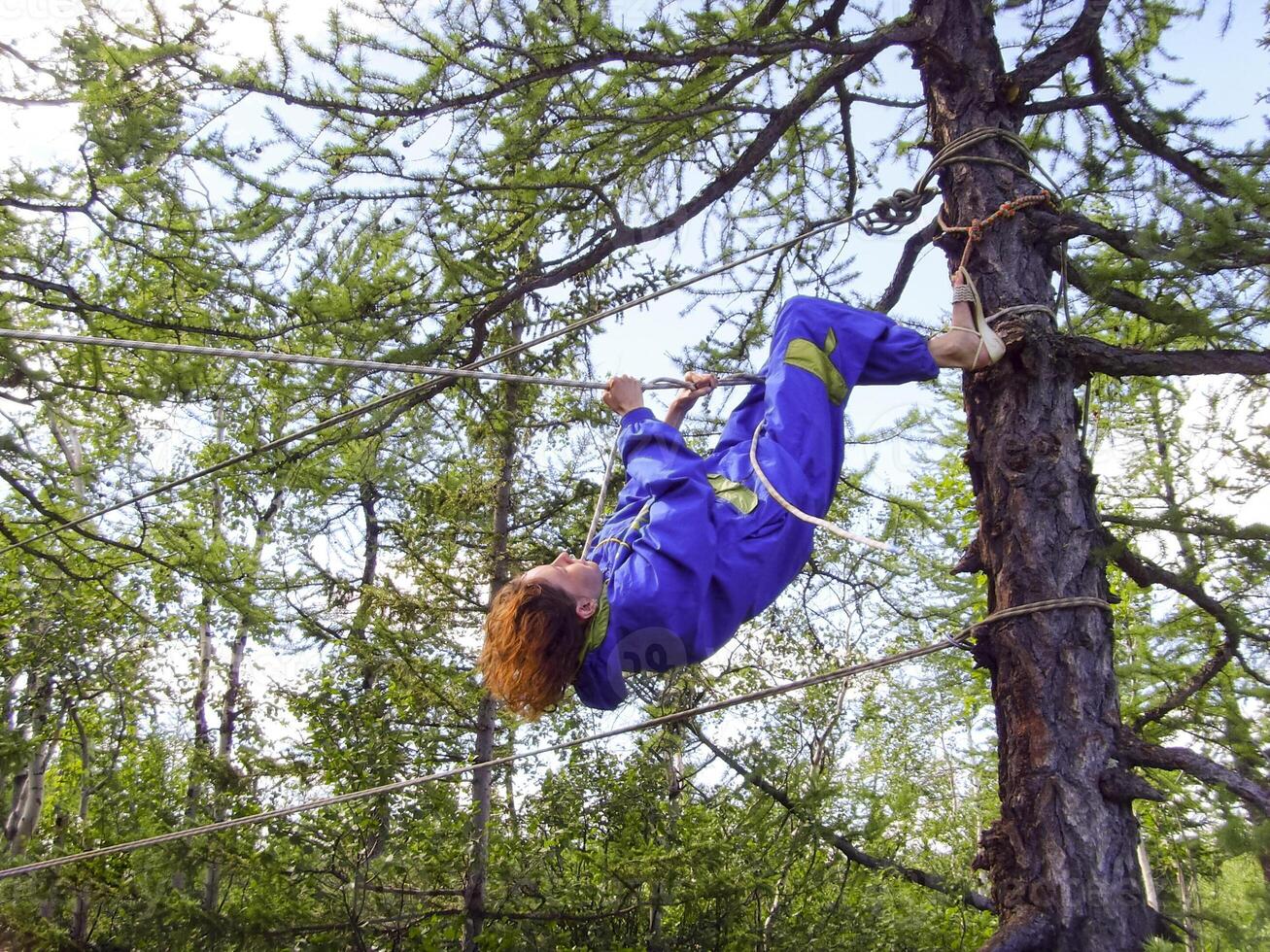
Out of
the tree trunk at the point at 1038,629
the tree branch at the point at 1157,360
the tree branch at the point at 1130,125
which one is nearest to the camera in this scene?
the tree trunk at the point at 1038,629

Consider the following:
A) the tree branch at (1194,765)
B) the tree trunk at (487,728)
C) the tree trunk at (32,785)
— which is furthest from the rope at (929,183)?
the tree trunk at (32,785)

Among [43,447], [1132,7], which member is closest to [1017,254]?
[1132,7]

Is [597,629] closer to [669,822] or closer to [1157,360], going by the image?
[1157,360]

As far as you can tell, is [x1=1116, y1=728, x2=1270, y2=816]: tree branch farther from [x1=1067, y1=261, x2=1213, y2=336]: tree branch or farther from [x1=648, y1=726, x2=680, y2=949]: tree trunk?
[x1=648, y1=726, x2=680, y2=949]: tree trunk

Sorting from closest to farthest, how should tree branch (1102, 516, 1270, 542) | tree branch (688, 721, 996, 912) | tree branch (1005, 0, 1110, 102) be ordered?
tree branch (1102, 516, 1270, 542), tree branch (1005, 0, 1110, 102), tree branch (688, 721, 996, 912)

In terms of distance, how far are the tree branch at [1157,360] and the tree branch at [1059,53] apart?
1015 millimetres

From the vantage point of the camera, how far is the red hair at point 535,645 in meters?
2.66

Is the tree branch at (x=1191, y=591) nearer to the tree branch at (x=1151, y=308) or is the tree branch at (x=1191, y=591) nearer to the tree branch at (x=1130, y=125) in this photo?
the tree branch at (x=1151, y=308)

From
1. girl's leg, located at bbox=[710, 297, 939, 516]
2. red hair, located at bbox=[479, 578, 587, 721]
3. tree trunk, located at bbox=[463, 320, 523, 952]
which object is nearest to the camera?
red hair, located at bbox=[479, 578, 587, 721]

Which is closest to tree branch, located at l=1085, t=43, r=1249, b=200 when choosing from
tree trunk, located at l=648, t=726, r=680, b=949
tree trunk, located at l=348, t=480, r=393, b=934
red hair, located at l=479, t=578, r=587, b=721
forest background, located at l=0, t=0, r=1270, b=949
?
forest background, located at l=0, t=0, r=1270, b=949

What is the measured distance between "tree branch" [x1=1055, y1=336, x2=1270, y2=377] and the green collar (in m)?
1.51

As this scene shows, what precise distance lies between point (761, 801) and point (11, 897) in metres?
4.54

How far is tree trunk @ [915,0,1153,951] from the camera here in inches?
86.8

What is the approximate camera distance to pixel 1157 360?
8.68ft
